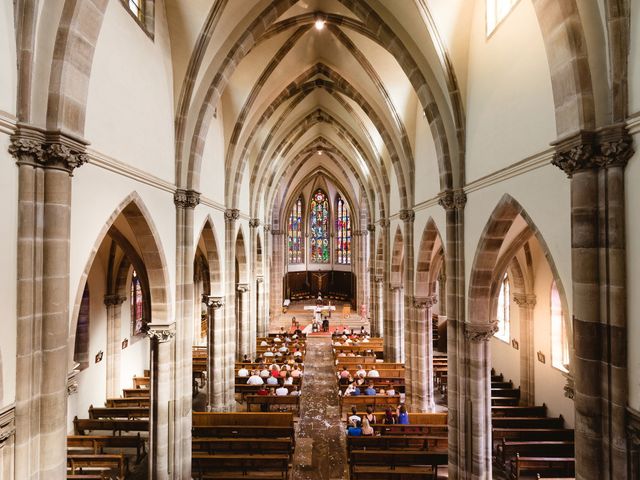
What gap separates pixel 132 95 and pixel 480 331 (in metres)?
10.2

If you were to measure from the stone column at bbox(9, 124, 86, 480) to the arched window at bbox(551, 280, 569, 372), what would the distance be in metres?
16.2

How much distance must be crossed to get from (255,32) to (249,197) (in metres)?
11.7

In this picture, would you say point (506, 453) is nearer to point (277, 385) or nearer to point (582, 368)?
point (582, 368)

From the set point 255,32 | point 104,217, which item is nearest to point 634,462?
point 104,217

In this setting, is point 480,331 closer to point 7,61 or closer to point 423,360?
point 423,360

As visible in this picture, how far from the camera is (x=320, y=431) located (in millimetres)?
14961

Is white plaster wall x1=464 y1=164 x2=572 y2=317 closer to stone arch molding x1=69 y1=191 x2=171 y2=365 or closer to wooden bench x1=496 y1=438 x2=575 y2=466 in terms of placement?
wooden bench x1=496 y1=438 x2=575 y2=466

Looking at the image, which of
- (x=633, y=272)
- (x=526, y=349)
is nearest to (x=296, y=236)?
(x=526, y=349)

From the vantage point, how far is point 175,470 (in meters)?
10.6

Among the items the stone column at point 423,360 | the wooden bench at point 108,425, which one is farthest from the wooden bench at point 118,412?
the stone column at point 423,360

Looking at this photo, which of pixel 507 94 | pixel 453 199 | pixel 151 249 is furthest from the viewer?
pixel 453 199

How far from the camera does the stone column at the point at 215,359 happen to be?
54.0 feet

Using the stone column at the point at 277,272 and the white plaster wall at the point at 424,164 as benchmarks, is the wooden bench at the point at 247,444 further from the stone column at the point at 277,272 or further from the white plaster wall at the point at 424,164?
the stone column at the point at 277,272

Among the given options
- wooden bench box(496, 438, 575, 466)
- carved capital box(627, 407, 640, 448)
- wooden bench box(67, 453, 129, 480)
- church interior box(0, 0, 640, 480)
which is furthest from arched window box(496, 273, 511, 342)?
wooden bench box(67, 453, 129, 480)
